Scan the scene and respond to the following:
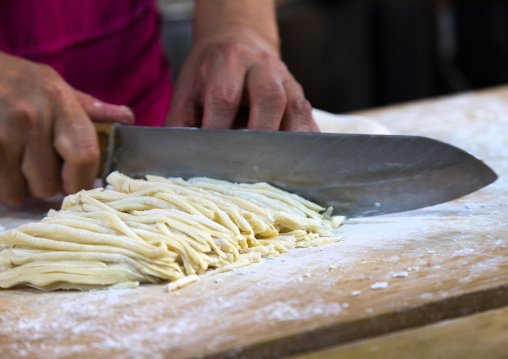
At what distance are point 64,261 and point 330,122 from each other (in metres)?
1.43

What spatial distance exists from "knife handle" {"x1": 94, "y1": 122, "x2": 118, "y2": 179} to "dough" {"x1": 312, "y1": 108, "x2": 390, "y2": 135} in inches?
36.8

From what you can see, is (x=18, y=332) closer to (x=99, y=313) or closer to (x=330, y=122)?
(x=99, y=313)

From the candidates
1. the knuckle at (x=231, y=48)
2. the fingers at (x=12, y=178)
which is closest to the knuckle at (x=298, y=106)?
the knuckle at (x=231, y=48)

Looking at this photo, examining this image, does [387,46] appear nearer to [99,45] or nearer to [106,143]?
[99,45]

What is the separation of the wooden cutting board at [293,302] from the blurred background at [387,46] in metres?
4.65

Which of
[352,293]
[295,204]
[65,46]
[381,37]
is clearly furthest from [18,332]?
[381,37]

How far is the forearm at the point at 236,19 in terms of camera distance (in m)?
2.63

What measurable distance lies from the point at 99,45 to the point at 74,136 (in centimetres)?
90

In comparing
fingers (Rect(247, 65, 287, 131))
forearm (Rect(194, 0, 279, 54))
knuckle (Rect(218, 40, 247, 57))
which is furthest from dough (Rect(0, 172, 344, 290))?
forearm (Rect(194, 0, 279, 54))

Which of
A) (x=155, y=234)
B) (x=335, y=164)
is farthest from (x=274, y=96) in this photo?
(x=155, y=234)

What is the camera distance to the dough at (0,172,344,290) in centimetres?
160

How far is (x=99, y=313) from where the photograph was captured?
1.45m

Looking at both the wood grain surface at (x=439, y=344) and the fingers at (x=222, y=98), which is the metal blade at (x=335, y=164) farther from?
the wood grain surface at (x=439, y=344)

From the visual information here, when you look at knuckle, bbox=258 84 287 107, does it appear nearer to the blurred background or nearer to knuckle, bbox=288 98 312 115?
knuckle, bbox=288 98 312 115
